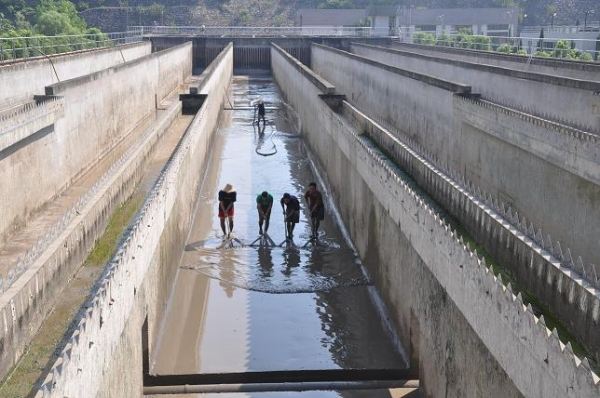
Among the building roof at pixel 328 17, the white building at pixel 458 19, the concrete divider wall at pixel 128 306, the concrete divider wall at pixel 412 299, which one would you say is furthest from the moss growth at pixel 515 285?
the building roof at pixel 328 17

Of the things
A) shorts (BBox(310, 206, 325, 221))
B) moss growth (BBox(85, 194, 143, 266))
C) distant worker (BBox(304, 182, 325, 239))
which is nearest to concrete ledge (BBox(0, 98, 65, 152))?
moss growth (BBox(85, 194, 143, 266))

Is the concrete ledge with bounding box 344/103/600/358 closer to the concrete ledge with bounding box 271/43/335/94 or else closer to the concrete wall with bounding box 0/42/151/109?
the concrete ledge with bounding box 271/43/335/94

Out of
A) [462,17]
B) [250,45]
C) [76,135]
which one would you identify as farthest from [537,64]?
[462,17]

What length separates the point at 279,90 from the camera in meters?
49.6

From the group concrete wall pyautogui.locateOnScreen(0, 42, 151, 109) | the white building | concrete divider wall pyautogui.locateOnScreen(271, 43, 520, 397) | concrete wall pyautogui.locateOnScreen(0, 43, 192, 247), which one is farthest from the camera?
the white building

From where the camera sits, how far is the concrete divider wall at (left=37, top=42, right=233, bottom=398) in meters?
6.05

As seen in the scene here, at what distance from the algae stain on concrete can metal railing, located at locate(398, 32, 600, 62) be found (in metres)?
20.9

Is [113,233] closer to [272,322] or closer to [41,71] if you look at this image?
[272,322]

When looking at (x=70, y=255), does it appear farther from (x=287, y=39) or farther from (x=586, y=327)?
(x=287, y=39)

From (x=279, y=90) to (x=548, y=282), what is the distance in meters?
42.7

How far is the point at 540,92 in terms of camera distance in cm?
1944

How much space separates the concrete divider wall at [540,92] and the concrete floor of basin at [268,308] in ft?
17.5

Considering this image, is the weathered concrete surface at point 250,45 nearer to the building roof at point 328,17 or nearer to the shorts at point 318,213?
the building roof at point 328,17

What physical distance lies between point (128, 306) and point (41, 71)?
2203 cm
